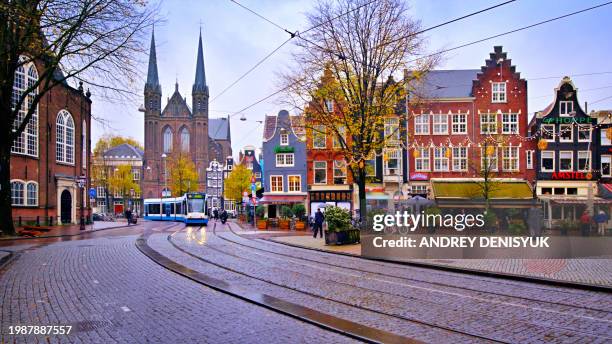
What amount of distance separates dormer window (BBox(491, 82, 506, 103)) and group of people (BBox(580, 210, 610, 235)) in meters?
24.8

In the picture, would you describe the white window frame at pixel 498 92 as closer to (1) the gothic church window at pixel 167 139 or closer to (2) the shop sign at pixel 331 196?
(2) the shop sign at pixel 331 196

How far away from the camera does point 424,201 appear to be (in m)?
38.7

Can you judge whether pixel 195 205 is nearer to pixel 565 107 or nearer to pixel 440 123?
pixel 440 123

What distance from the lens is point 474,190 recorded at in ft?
148

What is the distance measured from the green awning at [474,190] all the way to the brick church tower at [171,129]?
83.7m

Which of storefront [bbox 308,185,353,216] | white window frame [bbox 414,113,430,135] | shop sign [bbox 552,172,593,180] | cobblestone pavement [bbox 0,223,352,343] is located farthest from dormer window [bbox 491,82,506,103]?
cobblestone pavement [bbox 0,223,352,343]

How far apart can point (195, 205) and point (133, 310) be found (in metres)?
42.4

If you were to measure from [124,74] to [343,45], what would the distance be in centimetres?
1085

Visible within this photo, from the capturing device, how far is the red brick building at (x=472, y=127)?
156ft

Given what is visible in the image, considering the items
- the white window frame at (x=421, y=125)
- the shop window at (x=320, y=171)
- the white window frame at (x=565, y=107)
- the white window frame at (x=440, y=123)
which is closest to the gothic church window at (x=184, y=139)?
the shop window at (x=320, y=171)

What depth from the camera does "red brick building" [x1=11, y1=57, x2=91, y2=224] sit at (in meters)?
42.8

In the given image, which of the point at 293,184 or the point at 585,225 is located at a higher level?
the point at 293,184

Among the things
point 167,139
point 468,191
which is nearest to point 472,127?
point 468,191

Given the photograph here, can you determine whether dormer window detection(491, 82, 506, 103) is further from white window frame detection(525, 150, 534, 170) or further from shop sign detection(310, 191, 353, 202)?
shop sign detection(310, 191, 353, 202)
